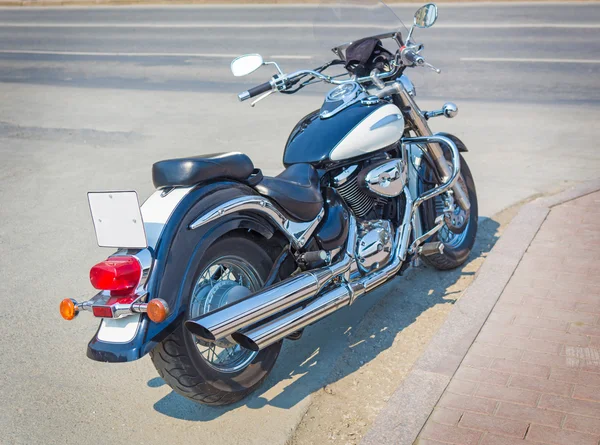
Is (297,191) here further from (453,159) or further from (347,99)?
(453,159)

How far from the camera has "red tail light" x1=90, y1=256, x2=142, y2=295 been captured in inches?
128

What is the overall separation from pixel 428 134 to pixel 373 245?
1.01m

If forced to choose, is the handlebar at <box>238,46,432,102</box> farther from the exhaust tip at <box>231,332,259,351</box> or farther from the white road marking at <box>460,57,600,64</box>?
the white road marking at <box>460,57,600,64</box>

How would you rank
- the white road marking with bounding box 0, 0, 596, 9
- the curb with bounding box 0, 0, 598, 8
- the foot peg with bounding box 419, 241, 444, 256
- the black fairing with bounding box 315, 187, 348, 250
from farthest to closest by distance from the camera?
the curb with bounding box 0, 0, 598, 8, the white road marking with bounding box 0, 0, 596, 9, the foot peg with bounding box 419, 241, 444, 256, the black fairing with bounding box 315, 187, 348, 250

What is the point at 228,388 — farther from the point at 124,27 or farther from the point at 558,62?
the point at 124,27

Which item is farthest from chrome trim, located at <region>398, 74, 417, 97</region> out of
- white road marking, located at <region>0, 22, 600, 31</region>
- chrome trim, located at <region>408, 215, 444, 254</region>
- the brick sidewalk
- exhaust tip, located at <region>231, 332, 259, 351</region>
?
white road marking, located at <region>0, 22, 600, 31</region>

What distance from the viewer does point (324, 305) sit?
3938mm

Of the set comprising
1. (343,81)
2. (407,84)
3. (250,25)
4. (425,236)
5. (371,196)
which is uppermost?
(343,81)

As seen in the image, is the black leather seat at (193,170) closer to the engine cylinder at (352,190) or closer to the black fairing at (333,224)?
the black fairing at (333,224)

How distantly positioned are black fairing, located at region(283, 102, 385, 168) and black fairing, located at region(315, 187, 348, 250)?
0.63 ft

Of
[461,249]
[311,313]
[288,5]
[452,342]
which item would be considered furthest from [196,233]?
[288,5]

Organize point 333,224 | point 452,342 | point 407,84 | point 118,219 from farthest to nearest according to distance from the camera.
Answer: point 407,84 → point 452,342 → point 333,224 → point 118,219

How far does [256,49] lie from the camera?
15.4 m

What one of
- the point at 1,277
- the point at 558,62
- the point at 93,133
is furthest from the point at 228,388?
the point at 558,62
